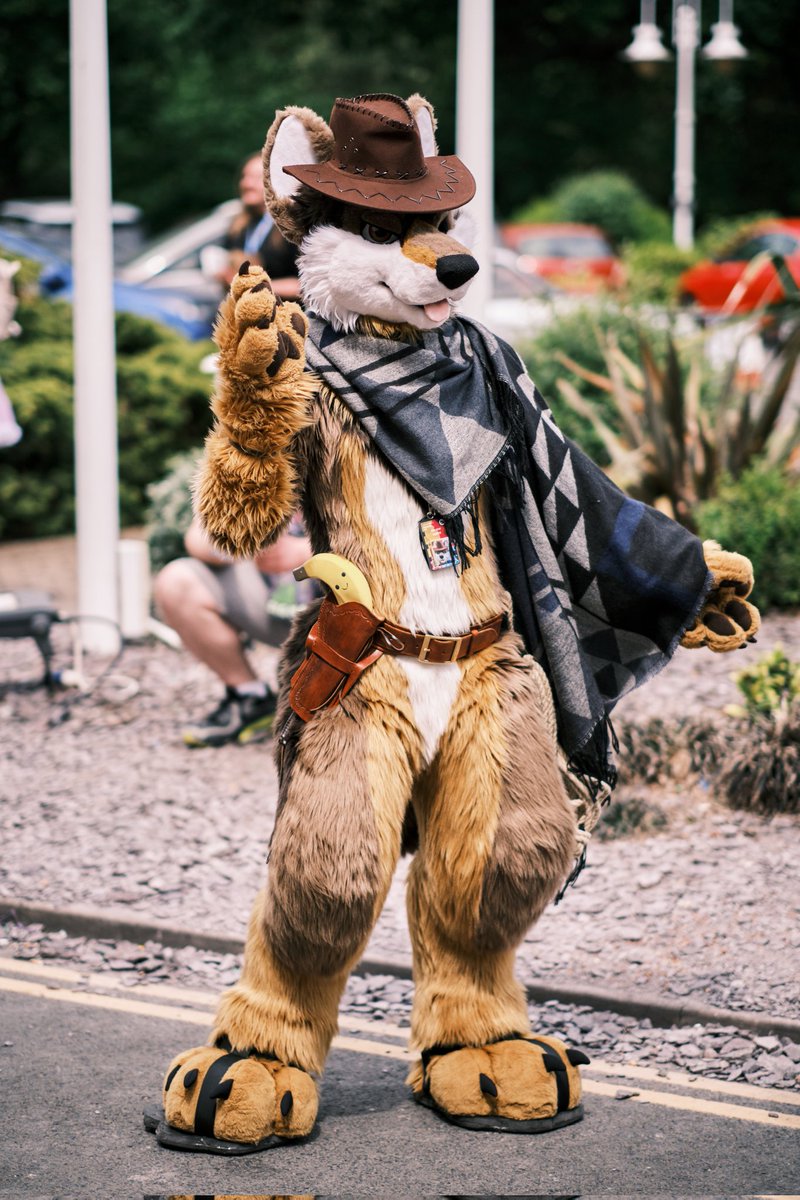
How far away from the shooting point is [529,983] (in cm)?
416

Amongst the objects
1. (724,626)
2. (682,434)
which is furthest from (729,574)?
(682,434)

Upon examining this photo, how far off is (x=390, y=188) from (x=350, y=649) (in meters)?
0.95

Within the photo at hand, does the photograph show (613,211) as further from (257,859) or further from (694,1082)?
(694,1082)

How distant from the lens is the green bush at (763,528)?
7.28m

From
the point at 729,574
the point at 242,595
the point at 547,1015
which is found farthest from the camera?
the point at 242,595

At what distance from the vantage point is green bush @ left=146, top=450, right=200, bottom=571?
8.02m

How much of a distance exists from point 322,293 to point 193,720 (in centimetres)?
338

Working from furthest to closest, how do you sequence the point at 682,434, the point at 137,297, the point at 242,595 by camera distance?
the point at 137,297 → the point at 682,434 → the point at 242,595

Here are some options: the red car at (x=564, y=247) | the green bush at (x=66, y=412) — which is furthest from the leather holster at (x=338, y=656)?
the red car at (x=564, y=247)

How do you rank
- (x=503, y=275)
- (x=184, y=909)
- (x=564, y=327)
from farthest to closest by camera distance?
(x=503, y=275), (x=564, y=327), (x=184, y=909)

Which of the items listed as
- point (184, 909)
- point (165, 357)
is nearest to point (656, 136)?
point (165, 357)

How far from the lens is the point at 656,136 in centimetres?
3369

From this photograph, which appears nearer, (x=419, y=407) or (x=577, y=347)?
(x=419, y=407)

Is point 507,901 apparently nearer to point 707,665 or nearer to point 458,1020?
point 458,1020
